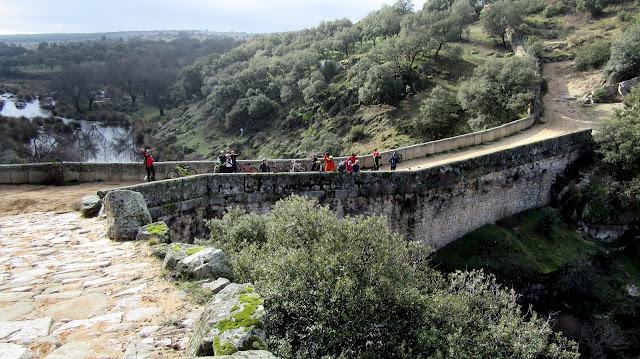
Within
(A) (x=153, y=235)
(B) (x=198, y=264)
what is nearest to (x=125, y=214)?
(A) (x=153, y=235)

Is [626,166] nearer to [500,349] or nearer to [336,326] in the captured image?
[500,349]

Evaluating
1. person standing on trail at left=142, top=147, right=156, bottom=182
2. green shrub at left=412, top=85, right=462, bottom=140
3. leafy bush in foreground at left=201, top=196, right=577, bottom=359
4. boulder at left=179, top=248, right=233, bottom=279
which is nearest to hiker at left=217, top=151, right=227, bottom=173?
person standing on trail at left=142, top=147, right=156, bottom=182

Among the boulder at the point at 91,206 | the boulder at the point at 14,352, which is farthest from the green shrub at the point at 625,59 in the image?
the boulder at the point at 14,352

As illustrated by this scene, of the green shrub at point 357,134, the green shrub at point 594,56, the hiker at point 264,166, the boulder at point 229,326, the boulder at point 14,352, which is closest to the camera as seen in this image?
the boulder at point 14,352

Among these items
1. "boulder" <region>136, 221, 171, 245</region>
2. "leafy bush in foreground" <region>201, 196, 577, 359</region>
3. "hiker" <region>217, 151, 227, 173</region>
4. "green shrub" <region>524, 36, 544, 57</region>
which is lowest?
"leafy bush in foreground" <region>201, 196, 577, 359</region>

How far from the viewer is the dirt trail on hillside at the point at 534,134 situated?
12.2m

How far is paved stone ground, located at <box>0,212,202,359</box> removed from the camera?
16.7 ft

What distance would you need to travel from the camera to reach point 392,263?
309 inches

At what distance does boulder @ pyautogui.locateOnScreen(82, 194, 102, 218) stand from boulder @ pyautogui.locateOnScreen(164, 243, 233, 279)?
467 cm

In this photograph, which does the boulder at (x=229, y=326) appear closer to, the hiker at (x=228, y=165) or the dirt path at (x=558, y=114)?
the hiker at (x=228, y=165)

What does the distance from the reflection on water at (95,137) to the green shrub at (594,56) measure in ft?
135

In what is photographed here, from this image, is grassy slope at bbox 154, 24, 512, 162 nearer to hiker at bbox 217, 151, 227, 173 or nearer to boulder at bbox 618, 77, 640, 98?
boulder at bbox 618, 77, 640, 98

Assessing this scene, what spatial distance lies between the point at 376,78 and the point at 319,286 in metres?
32.4

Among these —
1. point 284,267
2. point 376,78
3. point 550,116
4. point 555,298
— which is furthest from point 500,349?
point 376,78
